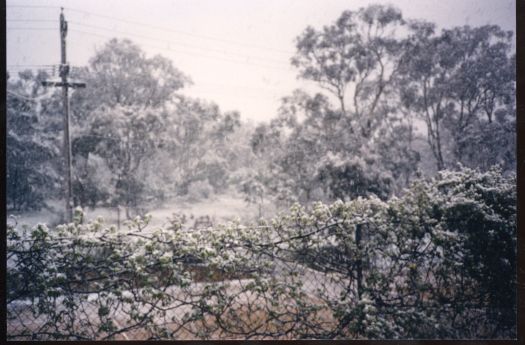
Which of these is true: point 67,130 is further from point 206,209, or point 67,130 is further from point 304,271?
point 304,271

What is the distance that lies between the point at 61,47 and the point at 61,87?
1.46 meters

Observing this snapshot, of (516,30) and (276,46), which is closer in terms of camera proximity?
(516,30)

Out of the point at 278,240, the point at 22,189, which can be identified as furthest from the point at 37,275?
the point at 22,189

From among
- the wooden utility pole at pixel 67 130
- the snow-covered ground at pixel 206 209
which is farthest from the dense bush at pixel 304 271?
the snow-covered ground at pixel 206 209

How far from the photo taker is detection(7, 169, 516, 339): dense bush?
289cm

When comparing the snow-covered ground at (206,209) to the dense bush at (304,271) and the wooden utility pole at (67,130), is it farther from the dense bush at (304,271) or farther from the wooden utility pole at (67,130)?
the dense bush at (304,271)

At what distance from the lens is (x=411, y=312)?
3004 millimetres

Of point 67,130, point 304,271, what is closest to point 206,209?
point 67,130

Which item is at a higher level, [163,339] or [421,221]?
[421,221]

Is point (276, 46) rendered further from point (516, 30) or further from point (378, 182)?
point (378, 182)

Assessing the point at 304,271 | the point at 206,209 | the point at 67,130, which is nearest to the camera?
the point at 304,271

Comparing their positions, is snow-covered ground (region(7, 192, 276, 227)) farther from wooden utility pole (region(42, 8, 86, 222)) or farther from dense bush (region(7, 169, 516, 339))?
dense bush (region(7, 169, 516, 339))

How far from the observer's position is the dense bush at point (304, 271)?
289 cm

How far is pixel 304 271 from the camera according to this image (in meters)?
3.06
